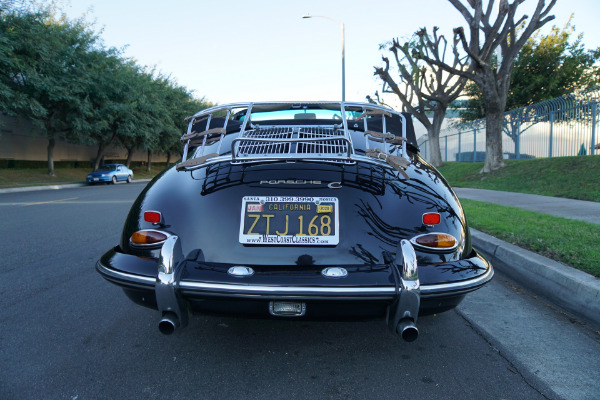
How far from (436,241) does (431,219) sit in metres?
0.13

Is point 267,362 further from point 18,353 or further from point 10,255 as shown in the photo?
point 10,255

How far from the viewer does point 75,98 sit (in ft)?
77.6

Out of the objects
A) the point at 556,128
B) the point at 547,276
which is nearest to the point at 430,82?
the point at 556,128

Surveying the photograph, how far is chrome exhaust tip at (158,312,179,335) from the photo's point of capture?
211 cm

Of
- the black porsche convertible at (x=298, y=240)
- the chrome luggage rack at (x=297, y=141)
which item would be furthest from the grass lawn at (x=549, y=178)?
the black porsche convertible at (x=298, y=240)

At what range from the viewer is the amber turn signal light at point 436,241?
2314 mm

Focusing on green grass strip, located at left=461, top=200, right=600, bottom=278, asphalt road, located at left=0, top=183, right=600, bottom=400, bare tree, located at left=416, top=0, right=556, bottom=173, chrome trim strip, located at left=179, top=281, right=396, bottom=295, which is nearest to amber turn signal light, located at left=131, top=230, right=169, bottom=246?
chrome trim strip, located at left=179, top=281, right=396, bottom=295

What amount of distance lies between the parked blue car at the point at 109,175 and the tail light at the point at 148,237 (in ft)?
86.2

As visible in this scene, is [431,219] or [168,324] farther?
[431,219]

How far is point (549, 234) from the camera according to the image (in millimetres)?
5043

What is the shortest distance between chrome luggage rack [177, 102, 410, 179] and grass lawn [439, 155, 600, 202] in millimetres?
8513

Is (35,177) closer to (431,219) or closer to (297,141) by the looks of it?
(297,141)

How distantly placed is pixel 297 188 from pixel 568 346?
6.66 ft

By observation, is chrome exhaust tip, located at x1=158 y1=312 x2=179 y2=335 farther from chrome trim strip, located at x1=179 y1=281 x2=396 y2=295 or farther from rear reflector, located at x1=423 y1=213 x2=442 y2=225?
rear reflector, located at x1=423 y1=213 x2=442 y2=225
